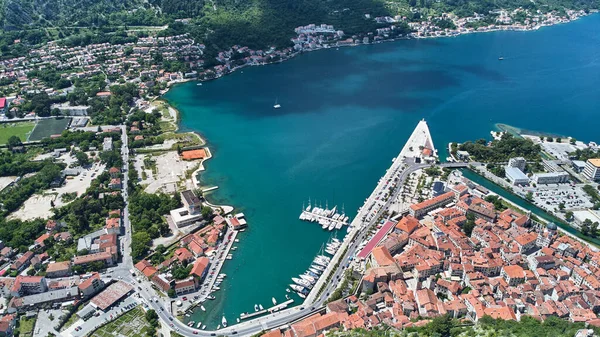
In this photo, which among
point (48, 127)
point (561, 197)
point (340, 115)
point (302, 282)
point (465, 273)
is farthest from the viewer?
point (340, 115)

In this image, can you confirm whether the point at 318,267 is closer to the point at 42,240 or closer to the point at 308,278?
the point at 308,278

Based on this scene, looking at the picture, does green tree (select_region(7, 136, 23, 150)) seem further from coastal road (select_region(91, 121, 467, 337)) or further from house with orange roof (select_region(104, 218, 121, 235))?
house with orange roof (select_region(104, 218, 121, 235))

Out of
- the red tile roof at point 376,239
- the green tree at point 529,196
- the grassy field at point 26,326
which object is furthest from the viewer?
the green tree at point 529,196

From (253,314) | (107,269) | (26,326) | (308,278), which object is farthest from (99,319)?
(308,278)

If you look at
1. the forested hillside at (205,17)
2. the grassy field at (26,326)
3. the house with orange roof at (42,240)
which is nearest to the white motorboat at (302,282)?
the grassy field at (26,326)

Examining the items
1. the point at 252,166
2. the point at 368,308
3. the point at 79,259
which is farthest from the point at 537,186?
the point at 79,259

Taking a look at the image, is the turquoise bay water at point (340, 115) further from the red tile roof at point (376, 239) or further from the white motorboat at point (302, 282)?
the red tile roof at point (376, 239)

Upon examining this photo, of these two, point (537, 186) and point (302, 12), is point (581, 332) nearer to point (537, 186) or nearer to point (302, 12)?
point (537, 186)
